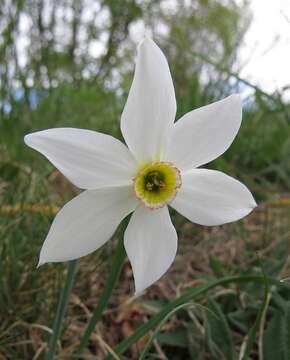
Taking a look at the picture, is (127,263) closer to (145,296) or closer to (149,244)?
(145,296)

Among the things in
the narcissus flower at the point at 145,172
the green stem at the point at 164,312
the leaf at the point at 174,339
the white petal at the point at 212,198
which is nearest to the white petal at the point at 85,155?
the narcissus flower at the point at 145,172

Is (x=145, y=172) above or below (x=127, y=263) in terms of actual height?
above

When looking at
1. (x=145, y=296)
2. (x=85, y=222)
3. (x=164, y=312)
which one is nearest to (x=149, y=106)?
(x=85, y=222)

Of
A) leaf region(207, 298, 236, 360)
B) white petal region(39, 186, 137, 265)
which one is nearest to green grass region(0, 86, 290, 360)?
leaf region(207, 298, 236, 360)

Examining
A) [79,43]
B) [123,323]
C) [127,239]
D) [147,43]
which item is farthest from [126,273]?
[79,43]

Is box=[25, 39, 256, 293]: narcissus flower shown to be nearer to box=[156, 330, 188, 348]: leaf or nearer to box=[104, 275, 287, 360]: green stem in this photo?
box=[104, 275, 287, 360]: green stem

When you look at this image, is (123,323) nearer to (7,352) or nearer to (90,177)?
(7,352)

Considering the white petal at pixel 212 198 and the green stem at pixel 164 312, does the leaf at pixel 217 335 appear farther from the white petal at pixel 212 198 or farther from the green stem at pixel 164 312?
the white petal at pixel 212 198
